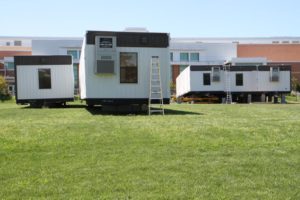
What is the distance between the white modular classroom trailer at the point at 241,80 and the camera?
120 feet

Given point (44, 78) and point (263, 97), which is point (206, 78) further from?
point (44, 78)

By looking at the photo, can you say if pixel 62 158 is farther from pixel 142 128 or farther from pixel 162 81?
pixel 162 81

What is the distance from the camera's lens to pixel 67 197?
13.9ft

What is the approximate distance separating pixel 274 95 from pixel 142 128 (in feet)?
99.3

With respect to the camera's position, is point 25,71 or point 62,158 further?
point 25,71

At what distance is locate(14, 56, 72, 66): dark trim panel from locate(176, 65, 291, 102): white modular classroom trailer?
652 inches

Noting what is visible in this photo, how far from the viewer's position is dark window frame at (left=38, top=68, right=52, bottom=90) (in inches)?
859

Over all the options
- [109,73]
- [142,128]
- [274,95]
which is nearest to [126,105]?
[109,73]

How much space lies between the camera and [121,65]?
15.4m

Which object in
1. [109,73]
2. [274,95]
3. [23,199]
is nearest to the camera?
[23,199]

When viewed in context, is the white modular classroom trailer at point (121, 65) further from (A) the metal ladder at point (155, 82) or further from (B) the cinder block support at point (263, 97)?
(B) the cinder block support at point (263, 97)

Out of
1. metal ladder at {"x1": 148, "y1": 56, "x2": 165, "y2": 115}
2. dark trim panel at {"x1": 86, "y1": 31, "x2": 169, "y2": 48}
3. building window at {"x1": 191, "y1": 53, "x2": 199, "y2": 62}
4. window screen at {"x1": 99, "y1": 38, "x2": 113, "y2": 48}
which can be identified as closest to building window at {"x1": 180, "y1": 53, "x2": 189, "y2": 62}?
building window at {"x1": 191, "y1": 53, "x2": 199, "y2": 62}

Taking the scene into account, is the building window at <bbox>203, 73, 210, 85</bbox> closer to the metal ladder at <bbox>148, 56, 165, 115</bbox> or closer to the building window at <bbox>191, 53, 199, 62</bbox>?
the metal ladder at <bbox>148, 56, 165, 115</bbox>

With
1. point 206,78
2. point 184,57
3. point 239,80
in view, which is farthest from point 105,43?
point 184,57
